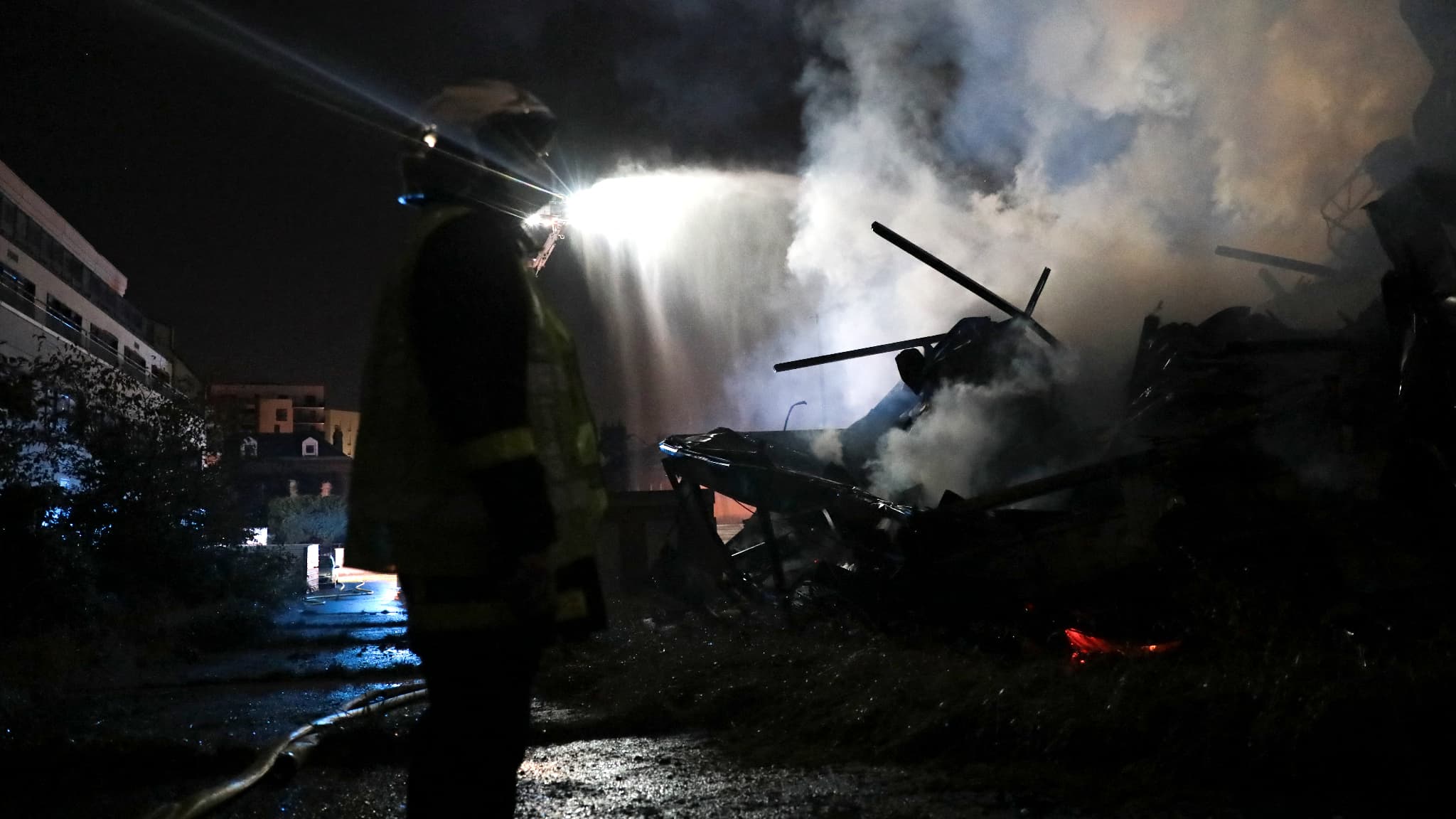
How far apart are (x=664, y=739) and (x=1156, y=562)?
278cm

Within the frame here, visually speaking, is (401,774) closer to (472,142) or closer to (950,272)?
(472,142)

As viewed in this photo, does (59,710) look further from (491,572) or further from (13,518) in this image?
(13,518)

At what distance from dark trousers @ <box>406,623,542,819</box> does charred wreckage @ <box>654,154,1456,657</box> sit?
3.79 meters

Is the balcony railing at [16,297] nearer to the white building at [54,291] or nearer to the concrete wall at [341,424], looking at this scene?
the white building at [54,291]

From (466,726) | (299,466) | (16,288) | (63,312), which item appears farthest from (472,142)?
(299,466)

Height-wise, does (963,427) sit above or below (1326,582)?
above

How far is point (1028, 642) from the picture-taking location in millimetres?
5348

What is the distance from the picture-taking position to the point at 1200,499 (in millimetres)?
5438

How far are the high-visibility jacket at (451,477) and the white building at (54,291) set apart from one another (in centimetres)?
3101

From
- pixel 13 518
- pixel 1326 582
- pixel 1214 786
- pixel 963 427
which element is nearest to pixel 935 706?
pixel 1214 786

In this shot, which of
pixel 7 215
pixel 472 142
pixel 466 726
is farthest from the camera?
pixel 7 215

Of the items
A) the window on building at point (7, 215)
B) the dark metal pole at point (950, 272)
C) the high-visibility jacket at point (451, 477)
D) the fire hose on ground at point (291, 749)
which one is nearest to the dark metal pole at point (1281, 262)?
the dark metal pole at point (950, 272)

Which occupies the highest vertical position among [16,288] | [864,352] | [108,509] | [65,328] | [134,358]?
[134,358]

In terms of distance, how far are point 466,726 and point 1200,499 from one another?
4.67 meters
